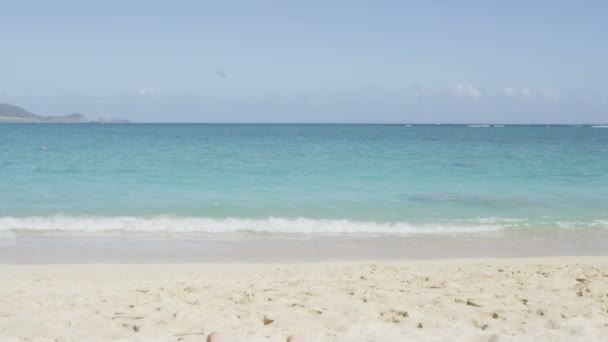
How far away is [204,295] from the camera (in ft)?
22.1

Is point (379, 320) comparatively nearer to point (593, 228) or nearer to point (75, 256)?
point (75, 256)

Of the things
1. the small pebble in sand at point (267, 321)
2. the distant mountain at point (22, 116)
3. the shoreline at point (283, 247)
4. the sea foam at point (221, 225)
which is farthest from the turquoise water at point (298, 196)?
the distant mountain at point (22, 116)

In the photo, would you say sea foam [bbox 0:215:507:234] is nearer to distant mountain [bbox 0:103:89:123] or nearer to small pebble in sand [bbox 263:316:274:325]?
small pebble in sand [bbox 263:316:274:325]

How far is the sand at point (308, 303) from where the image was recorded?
17.6 feet

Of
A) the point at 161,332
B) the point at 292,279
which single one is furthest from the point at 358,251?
the point at 161,332

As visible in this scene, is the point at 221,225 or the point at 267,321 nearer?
the point at 267,321

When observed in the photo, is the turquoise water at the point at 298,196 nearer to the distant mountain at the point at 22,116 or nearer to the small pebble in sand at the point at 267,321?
the small pebble in sand at the point at 267,321

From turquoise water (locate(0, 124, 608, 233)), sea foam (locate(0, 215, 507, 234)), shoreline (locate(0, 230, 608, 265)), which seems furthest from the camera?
turquoise water (locate(0, 124, 608, 233))

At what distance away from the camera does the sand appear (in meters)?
5.36

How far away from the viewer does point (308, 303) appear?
6.34 meters

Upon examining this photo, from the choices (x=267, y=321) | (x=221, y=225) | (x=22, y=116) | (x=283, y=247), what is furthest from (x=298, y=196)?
(x=22, y=116)

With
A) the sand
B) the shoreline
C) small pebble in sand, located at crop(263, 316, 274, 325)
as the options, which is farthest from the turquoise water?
small pebble in sand, located at crop(263, 316, 274, 325)

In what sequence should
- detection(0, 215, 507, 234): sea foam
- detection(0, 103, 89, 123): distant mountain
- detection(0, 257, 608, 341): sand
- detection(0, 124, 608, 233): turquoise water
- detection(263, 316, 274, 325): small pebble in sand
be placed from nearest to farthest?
detection(0, 257, 608, 341): sand, detection(263, 316, 274, 325): small pebble in sand, detection(0, 215, 507, 234): sea foam, detection(0, 124, 608, 233): turquoise water, detection(0, 103, 89, 123): distant mountain

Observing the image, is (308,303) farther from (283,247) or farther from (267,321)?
(283,247)
